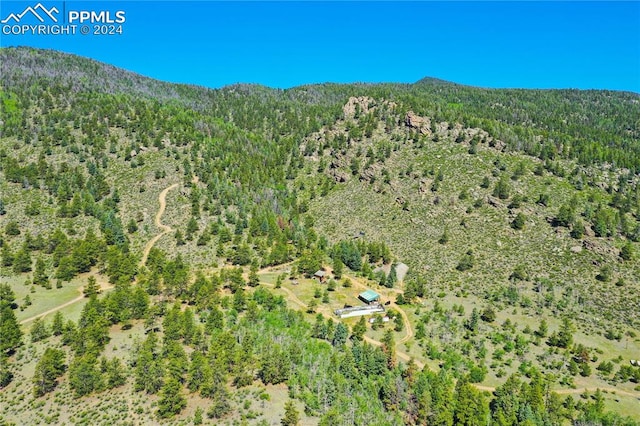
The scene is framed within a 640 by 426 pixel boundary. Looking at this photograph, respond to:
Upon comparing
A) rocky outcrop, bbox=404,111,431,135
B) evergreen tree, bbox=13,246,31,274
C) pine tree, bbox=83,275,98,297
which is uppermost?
rocky outcrop, bbox=404,111,431,135

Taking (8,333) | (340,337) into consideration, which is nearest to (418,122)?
(340,337)

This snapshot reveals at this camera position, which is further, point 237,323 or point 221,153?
point 221,153

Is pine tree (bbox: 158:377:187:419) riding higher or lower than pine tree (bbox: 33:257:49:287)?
lower

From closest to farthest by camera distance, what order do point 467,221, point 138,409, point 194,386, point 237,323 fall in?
1. point 138,409
2. point 194,386
3. point 237,323
4. point 467,221

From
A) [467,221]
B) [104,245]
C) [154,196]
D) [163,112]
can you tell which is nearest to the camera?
[104,245]

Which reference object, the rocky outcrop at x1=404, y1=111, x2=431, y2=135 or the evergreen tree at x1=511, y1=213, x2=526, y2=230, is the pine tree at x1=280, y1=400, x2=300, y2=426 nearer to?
the evergreen tree at x1=511, y1=213, x2=526, y2=230

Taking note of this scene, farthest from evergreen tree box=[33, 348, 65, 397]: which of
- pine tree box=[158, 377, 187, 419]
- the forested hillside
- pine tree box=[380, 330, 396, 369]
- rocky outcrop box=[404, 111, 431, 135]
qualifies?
rocky outcrop box=[404, 111, 431, 135]

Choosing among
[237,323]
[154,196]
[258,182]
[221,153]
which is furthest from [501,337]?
[221,153]

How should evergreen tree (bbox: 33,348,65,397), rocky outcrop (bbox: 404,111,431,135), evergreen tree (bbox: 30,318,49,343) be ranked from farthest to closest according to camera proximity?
rocky outcrop (bbox: 404,111,431,135) → evergreen tree (bbox: 30,318,49,343) → evergreen tree (bbox: 33,348,65,397)

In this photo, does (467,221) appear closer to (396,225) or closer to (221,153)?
(396,225)
